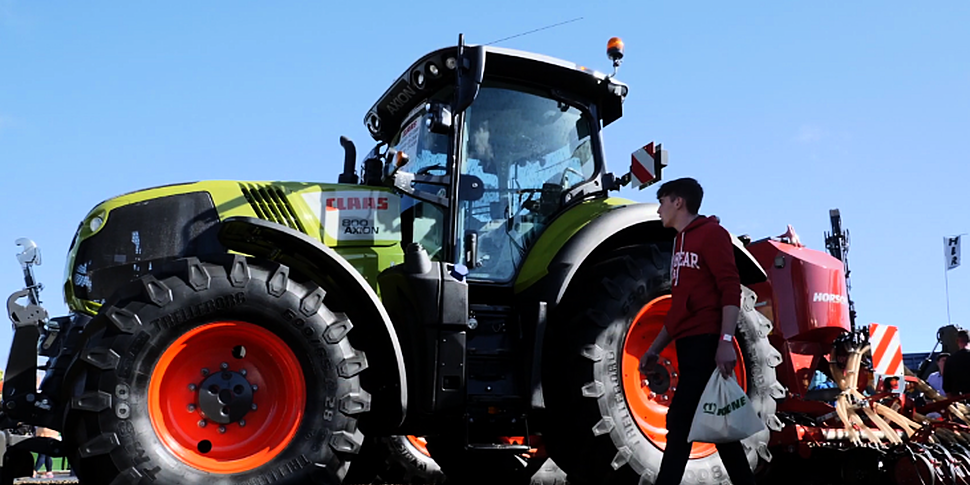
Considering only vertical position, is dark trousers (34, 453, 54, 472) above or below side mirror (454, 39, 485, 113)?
below

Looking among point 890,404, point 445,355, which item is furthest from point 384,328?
point 890,404

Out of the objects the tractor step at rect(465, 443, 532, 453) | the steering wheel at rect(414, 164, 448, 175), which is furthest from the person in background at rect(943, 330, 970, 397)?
the steering wheel at rect(414, 164, 448, 175)

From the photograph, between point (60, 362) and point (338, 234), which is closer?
point (60, 362)

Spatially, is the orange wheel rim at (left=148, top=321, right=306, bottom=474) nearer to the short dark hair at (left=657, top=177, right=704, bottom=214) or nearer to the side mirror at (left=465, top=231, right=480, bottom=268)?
the side mirror at (left=465, top=231, right=480, bottom=268)

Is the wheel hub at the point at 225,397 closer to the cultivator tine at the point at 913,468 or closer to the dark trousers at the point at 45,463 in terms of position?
the cultivator tine at the point at 913,468

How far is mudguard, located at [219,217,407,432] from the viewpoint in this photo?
486cm

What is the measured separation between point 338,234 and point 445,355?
1.08 metres

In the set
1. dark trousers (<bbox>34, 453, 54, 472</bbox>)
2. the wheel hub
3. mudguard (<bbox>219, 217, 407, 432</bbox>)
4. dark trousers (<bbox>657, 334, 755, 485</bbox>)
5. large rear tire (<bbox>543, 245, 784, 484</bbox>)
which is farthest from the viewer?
dark trousers (<bbox>34, 453, 54, 472</bbox>)

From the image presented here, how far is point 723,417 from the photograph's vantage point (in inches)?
155

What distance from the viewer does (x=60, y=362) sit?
189 inches

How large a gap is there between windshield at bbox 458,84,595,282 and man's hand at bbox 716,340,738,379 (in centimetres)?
186

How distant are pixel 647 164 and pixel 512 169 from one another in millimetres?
880

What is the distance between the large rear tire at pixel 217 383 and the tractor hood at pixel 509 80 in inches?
69.0

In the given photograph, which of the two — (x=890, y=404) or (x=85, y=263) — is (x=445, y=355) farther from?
(x=890, y=404)
